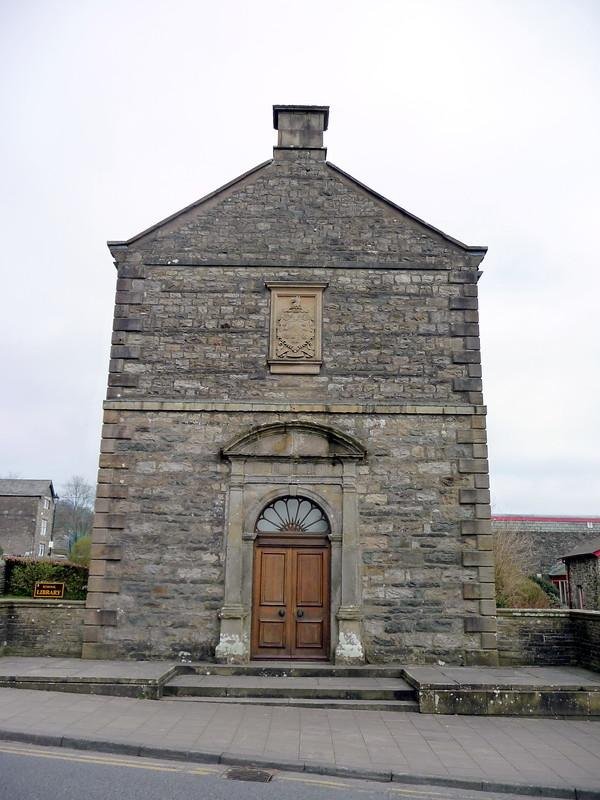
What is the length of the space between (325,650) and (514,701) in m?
3.40

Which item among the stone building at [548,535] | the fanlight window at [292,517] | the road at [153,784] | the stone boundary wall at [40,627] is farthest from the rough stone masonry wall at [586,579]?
the road at [153,784]

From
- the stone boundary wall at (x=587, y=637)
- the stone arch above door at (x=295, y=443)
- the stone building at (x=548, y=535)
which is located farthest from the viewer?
the stone building at (x=548, y=535)

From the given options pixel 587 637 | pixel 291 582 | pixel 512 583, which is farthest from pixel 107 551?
pixel 512 583

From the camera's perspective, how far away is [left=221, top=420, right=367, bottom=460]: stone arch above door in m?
11.9

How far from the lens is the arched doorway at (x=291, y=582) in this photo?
37.5 ft

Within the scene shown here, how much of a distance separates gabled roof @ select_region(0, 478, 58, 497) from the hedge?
37.7 m

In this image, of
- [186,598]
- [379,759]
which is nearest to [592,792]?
[379,759]

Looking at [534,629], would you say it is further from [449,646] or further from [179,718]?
[179,718]

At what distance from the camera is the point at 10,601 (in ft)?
38.3

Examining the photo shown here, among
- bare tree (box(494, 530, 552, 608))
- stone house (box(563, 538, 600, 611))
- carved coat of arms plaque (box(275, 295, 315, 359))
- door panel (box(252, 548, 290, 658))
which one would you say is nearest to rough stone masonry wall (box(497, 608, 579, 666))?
door panel (box(252, 548, 290, 658))

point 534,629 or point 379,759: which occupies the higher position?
point 534,629

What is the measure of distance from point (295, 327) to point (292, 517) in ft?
12.0

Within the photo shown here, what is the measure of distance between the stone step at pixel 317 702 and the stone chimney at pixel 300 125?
10.7 metres

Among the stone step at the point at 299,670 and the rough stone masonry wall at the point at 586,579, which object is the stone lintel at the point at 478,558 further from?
the rough stone masonry wall at the point at 586,579
